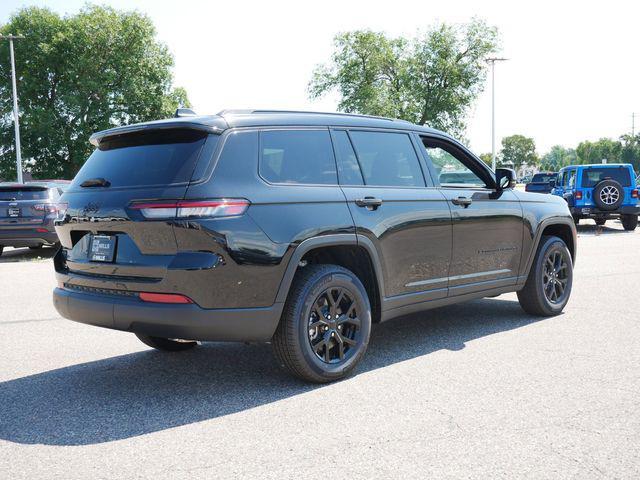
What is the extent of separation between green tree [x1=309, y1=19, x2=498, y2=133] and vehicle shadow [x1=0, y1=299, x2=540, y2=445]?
43.0 metres

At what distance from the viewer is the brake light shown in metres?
3.91

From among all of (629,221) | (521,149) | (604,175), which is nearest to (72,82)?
(604,175)

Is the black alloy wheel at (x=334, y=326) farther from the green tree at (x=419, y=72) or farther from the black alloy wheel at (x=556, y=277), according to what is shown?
the green tree at (x=419, y=72)

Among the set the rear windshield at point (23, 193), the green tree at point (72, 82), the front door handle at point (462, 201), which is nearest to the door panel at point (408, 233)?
the front door handle at point (462, 201)

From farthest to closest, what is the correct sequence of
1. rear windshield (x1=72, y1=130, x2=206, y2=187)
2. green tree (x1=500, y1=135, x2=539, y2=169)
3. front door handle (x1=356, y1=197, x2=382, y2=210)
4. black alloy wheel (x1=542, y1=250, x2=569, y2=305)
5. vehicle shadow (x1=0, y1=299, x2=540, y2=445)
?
green tree (x1=500, y1=135, x2=539, y2=169), black alloy wheel (x1=542, y1=250, x2=569, y2=305), front door handle (x1=356, y1=197, x2=382, y2=210), rear windshield (x1=72, y1=130, x2=206, y2=187), vehicle shadow (x1=0, y1=299, x2=540, y2=445)

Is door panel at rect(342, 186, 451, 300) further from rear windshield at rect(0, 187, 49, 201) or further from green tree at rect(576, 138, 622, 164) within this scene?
green tree at rect(576, 138, 622, 164)

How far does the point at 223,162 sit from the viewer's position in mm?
4066

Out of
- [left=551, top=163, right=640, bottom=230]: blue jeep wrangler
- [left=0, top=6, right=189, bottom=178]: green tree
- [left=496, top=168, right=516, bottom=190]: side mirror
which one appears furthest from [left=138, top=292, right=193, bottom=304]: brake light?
[left=0, top=6, right=189, bottom=178]: green tree

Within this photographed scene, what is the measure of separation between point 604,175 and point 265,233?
1836 centimetres

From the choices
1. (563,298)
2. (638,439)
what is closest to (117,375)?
(638,439)

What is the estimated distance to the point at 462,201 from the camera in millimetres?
5523

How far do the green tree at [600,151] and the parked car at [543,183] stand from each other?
11875 cm

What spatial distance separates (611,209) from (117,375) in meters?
17.3

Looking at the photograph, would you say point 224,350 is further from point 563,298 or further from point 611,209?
point 611,209
